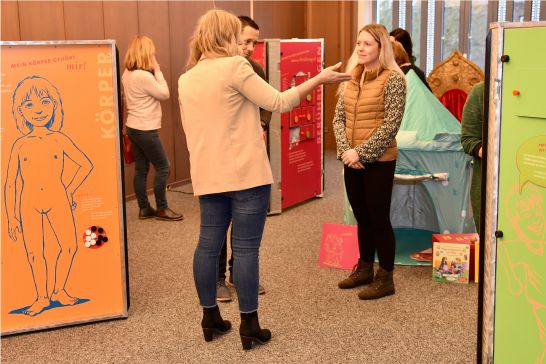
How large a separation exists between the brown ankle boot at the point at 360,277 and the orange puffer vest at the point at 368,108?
2.16 ft

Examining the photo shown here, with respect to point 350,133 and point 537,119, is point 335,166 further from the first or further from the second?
point 537,119

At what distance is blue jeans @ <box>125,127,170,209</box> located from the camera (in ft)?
17.0

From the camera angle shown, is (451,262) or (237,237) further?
(451,262)

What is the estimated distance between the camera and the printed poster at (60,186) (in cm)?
295

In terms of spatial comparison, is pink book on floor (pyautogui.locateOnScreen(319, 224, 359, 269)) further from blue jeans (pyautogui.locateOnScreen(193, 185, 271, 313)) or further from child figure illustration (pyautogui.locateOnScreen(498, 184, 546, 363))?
child figure illustration (pyautogui.locateOnScreen(498, 184, 546, 363))

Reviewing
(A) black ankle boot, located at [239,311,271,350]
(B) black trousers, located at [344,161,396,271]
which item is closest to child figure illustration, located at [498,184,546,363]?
(A) black ankle boot, located at [239,311,271,350]

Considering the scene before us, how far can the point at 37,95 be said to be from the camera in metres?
2.95

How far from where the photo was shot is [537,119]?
72.9 inches

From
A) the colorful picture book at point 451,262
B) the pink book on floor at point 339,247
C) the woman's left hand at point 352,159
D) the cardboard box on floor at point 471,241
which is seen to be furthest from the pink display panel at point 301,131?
the woman's left hand at point 352,159

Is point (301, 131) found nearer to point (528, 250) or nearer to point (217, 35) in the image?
point (217, 35)

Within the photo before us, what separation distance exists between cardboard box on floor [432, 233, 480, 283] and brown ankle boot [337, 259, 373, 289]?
0.42 meters

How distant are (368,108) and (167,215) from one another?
2.39 metres

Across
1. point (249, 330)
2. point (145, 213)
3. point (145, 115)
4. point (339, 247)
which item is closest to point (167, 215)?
point (145, 213)

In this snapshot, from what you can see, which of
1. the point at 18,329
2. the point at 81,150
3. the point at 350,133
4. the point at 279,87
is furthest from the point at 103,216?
the point at 279,87
